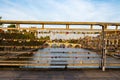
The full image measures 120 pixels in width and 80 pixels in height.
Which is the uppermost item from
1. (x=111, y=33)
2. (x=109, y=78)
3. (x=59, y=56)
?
(x=111, y=33)

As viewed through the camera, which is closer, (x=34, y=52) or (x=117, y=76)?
(x=117, y=76)

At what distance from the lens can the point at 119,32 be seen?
7.74m

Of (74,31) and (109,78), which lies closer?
(109,78)

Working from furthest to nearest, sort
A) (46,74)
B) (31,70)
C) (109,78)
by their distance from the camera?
(31,70) → (46,74) → (109,78)

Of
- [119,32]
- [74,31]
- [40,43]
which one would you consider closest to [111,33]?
[119,32]

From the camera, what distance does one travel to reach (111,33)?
306 inches

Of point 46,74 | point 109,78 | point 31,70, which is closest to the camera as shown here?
point 109,78

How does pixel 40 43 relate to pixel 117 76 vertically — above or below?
above

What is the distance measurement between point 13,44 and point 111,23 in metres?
3.48

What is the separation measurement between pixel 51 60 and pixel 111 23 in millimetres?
2397

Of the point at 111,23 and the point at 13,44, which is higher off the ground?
the point at 111,23

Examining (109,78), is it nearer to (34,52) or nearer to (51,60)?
(51,60)

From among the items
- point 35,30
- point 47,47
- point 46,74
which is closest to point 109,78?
point 46,74

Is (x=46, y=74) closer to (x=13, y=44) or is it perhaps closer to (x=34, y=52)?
(x=34, y=52)
